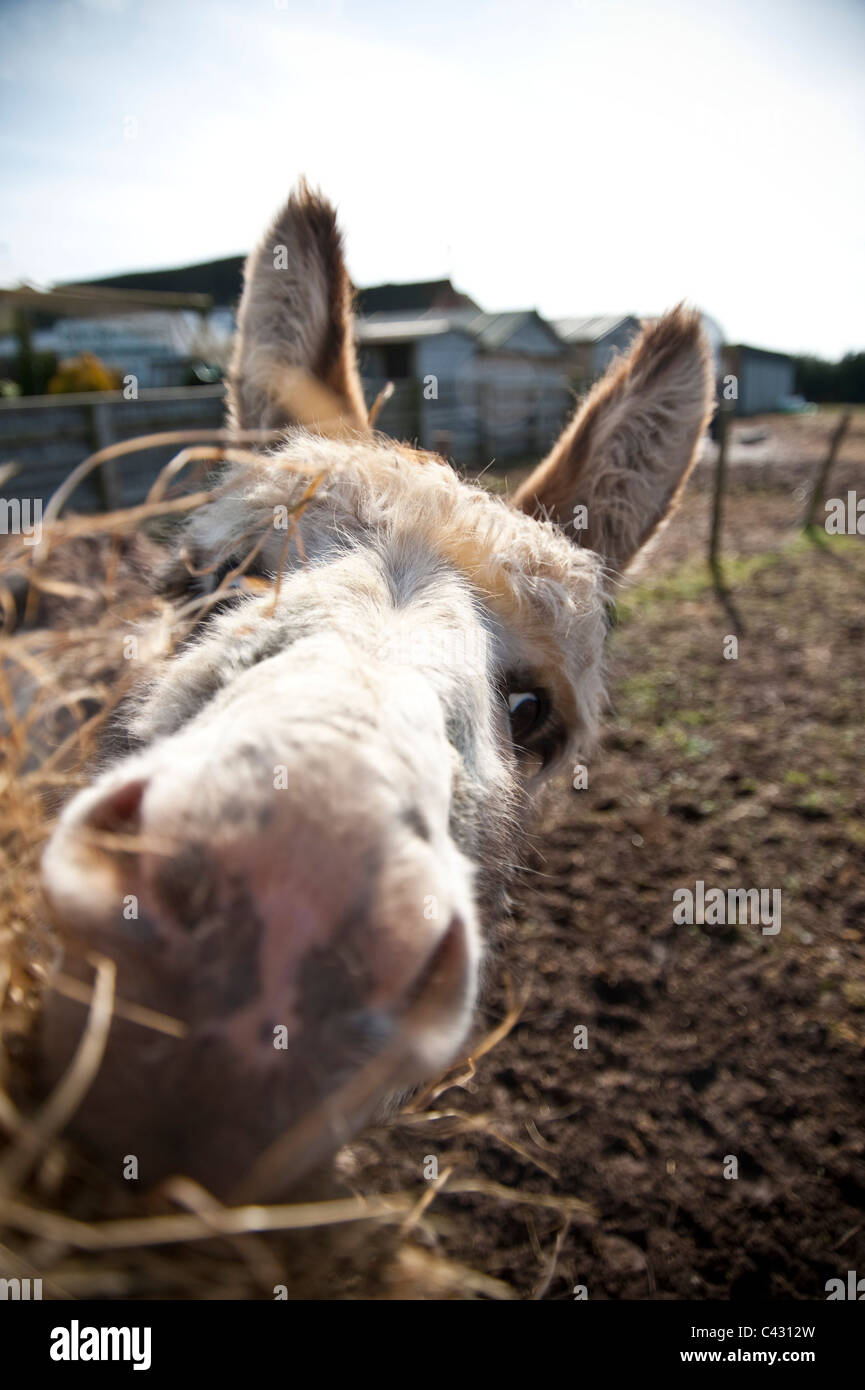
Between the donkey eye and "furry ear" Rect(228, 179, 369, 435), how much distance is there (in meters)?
1.18

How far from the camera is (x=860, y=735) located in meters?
6.32

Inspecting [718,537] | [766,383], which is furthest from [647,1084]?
[766,383]

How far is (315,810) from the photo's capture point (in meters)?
1.13

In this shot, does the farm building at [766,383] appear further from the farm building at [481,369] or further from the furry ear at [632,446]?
the furry ear at [632,446]

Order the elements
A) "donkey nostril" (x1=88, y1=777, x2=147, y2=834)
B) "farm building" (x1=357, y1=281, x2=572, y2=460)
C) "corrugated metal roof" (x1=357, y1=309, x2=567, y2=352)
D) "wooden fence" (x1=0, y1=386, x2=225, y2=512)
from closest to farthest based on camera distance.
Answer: "donkey nostril" (x1=88, y1=777, x2=147, y2=834) → "wooden fence" (x1=0, y1=386, x2=225, y2=512) → "farm building" (x1=357, y1=281, x2=572, y2=460) → "corrugated metal roof" (x1=357, y1=309, x2=567, y2=352)

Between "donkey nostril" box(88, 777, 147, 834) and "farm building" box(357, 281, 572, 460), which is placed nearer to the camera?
"donkey nostril" box(88, 777, 147, 834)

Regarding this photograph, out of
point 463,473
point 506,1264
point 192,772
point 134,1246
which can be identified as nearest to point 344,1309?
point 134,1246

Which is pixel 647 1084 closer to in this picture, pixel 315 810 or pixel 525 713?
pixel 525 713

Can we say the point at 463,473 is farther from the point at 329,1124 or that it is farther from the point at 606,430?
the point at 329,1124

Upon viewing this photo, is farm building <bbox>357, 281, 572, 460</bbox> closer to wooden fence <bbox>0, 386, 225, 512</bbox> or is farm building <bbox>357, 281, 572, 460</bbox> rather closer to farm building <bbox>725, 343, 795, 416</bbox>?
wooden fence <bbox>0, 386, 225, 512</bbox>

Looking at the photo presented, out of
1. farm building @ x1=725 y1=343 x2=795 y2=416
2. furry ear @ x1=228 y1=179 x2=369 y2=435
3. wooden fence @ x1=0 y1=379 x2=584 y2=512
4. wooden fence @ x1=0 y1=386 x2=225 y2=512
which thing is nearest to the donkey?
furry ear @ x1=228 y1=179 x2=369 y2=435

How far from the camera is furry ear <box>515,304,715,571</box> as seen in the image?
2.67 metres

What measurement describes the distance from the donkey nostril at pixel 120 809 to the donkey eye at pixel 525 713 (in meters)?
1.31

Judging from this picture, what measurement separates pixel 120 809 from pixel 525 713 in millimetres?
1456
